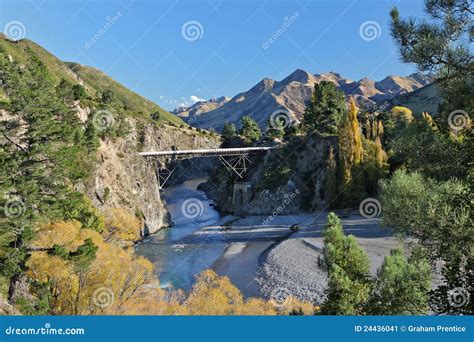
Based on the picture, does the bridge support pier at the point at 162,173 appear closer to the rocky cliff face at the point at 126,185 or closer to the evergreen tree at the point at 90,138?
the rocky cliff face at the point at 126,185

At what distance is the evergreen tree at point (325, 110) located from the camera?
67.8 meters

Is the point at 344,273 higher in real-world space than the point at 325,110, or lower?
lower

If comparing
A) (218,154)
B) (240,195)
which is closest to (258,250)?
(240,195)

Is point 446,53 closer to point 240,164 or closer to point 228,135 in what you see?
point 240,164

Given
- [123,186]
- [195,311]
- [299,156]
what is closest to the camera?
[195,311]

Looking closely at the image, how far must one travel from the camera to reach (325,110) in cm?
7031

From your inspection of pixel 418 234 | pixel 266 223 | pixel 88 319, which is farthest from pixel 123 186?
pixel 418 234

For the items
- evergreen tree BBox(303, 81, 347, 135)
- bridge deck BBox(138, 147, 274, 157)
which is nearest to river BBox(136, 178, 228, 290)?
bridge deck BBox(138, 147, 274, 157)

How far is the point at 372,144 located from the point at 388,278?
4918 centimetres

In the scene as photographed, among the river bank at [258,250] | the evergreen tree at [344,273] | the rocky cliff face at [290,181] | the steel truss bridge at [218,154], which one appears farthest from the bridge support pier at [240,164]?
the evergreen tree at [344,273]

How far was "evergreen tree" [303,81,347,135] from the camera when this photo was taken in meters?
67.8

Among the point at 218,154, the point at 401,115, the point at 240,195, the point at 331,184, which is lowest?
the point at 240,195

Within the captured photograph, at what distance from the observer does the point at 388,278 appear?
10.9 metres

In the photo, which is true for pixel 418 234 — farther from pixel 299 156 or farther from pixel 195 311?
pixel 299 156
